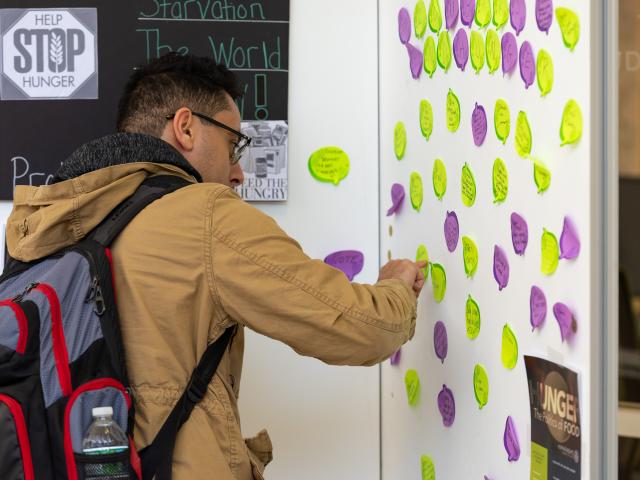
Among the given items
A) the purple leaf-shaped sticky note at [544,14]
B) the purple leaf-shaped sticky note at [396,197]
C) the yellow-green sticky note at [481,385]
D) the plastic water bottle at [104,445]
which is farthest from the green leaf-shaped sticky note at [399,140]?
the plastic water bottle at [104,445]

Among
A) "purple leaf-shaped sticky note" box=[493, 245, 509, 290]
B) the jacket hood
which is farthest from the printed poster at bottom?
the jacket hood

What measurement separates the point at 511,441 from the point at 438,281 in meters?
0.47

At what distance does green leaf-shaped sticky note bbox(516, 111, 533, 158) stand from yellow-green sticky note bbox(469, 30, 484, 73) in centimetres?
21

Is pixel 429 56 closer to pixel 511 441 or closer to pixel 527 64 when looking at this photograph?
pixel 527 64

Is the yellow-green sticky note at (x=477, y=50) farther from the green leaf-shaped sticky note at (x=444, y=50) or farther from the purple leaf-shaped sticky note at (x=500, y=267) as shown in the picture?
the purple leaf-shaped sticky note at (x=500, y=267)

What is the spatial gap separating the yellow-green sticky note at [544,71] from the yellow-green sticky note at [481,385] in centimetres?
56

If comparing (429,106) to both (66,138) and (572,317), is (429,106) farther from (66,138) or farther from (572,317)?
(66,138)

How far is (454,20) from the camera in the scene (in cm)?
184

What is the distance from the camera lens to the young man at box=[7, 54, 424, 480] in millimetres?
1530

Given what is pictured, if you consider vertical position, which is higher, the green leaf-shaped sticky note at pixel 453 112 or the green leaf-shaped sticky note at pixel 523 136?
the green leaf-shaped sticky note at pixel 453 112

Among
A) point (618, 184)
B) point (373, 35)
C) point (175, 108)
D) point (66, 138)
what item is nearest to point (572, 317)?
point (618, 184)

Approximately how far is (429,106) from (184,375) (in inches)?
32.8

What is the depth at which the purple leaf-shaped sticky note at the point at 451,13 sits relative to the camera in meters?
1.83

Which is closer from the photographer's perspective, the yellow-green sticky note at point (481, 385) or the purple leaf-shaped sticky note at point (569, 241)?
the purple leaf-shaped sticky note at point (569, 241)
